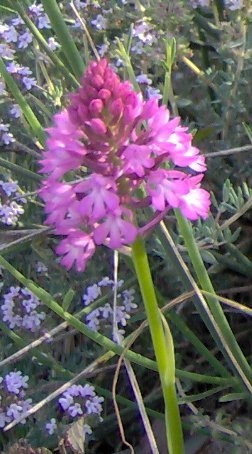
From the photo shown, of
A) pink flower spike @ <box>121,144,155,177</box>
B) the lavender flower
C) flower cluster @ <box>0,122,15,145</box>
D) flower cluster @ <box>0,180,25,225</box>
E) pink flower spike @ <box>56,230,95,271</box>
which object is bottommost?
the lavender flower

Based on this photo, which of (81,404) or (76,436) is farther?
(81,404)

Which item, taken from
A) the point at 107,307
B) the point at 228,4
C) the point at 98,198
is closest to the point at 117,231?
the point at 98,198

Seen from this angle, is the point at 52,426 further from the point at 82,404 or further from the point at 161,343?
the point at 161,343

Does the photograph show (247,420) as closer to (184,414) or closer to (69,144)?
(184,414)

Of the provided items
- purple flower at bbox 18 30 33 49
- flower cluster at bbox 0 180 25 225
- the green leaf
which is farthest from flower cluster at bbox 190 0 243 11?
the green leaf

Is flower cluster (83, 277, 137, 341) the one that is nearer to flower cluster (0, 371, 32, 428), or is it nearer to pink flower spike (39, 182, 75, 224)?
flower cluster (0, 371, 32, 428)

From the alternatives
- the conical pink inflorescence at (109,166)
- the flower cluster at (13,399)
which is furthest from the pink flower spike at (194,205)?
the flower cluster at (13,399)
